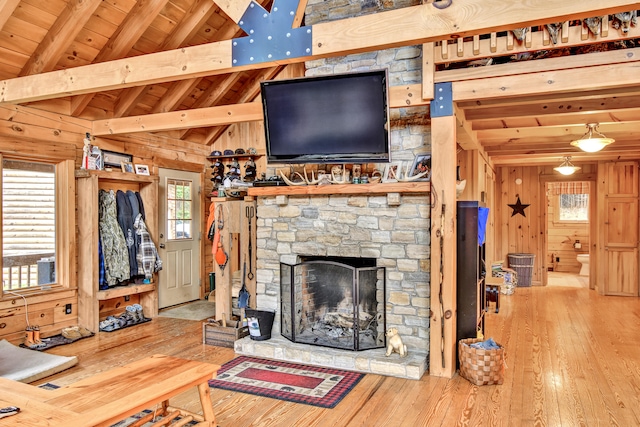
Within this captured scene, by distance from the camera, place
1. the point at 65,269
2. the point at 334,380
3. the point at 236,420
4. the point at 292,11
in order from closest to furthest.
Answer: the point at 292,11, the point at 236,420, the point at 334,380, the point at 65,269

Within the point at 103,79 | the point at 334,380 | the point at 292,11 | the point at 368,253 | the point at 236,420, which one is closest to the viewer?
the point at 292,11

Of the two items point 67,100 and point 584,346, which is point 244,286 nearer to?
point 67,100

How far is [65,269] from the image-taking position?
16.8 feet

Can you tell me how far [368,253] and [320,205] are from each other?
66cm

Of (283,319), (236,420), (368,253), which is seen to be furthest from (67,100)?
(236,420)

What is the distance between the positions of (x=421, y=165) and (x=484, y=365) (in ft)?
5.53

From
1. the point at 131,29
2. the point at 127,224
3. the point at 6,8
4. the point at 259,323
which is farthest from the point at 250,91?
the point at 259,323

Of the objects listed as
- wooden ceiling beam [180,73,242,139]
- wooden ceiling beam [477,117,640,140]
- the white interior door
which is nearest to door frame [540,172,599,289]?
wooden ceiling beam [477,117,640,140]

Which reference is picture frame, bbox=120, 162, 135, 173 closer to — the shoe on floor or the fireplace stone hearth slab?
the shoe on floor

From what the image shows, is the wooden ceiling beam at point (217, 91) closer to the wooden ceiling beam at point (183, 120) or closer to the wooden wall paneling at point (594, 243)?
the wooden ceiling beam at point (183, 120)

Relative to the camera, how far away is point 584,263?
976cm

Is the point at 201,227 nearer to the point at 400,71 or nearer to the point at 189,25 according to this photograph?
the point at 189,25

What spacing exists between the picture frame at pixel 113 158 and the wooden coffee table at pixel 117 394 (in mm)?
3380

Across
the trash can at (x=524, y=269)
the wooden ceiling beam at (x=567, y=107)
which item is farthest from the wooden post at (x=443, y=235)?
the trash can at (x=524, y=269)
